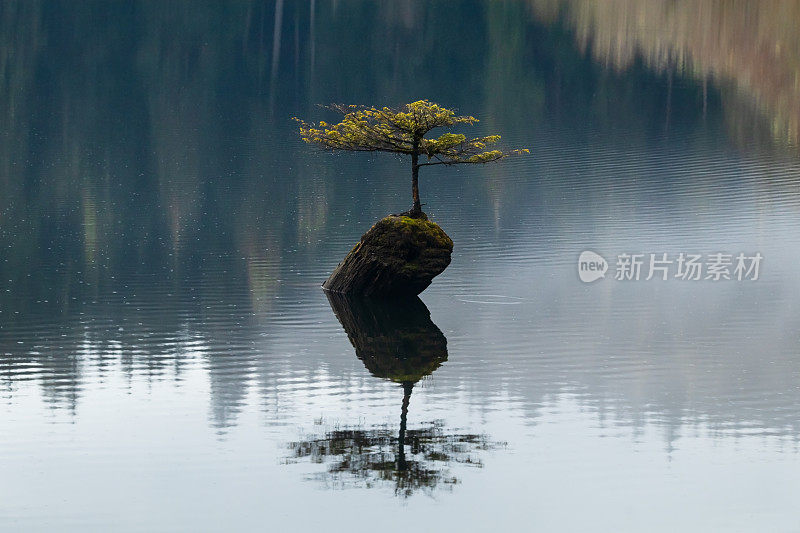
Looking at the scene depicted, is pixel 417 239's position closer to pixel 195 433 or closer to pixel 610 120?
pixel 195 433

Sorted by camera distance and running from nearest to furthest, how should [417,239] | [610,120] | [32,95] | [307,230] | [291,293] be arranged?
[417,239]
[291,293]
[307,230]
[610,120]
[32,95]

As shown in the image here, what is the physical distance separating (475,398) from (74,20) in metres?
109

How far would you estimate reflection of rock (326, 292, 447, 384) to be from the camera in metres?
22.2

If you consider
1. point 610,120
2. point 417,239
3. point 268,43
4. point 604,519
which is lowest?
point 604,519

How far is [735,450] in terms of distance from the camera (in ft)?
52.9

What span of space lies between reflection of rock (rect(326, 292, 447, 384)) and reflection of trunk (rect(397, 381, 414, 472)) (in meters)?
0.51

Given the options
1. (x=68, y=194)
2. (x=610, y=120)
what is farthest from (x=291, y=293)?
(x=610, y=120)

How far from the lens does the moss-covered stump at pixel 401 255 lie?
96.7 ft

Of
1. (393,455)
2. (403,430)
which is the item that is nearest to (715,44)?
A: (403,430)

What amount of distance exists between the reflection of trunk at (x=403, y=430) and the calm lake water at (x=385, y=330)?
7 centimetres

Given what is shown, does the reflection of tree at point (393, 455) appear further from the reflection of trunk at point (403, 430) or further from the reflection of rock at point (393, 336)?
the reflection of rock at point (393, 336)

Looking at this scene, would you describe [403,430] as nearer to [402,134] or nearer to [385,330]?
[385,330]

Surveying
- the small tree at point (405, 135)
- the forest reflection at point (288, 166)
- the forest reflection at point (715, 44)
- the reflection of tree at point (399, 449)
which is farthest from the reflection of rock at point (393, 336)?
the forest reflection at point (715, 44)

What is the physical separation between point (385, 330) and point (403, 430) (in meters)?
9.06
